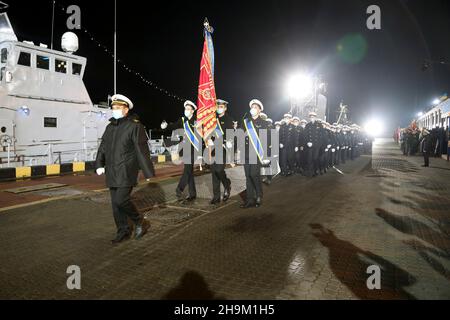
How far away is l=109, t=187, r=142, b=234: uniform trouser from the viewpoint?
4992 mm

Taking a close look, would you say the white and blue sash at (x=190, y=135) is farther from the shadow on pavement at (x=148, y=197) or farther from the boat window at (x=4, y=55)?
the boat window at (x=4, y=55)

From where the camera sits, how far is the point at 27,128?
13.9m

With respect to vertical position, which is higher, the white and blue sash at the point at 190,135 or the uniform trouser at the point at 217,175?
the white and blue sash at the point at 190,135

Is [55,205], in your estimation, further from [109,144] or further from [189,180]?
[109,144]

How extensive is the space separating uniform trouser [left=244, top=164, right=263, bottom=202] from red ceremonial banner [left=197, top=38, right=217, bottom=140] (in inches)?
49.8

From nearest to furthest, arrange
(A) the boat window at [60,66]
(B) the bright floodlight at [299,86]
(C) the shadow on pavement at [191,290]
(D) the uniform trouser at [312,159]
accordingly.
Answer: (C) the shadow on pavement at [191,290] < (D) the uniform trouser at [312,159] < (A) the boat window at [60,66] < (B) the bright floodlight at [299,86]

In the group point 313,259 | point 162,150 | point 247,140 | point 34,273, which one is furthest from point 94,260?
point 162,150

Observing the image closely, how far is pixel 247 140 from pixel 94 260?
4276mm

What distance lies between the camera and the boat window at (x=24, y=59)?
1424 cm

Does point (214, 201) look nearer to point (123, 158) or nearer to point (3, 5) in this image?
point (123, 158)

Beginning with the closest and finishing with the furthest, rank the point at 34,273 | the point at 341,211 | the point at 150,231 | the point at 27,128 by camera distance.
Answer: the point at 34,273, the point at 150,231, the point at 341,211, the point at 27,128

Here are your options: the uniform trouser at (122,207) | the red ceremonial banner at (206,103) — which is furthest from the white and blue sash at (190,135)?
the uniform trouser at (122,207)

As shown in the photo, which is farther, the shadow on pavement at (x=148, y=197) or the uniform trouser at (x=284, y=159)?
the uniform trouser at (x=284, y=159)

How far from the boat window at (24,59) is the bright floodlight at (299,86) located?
1584 centimetres
